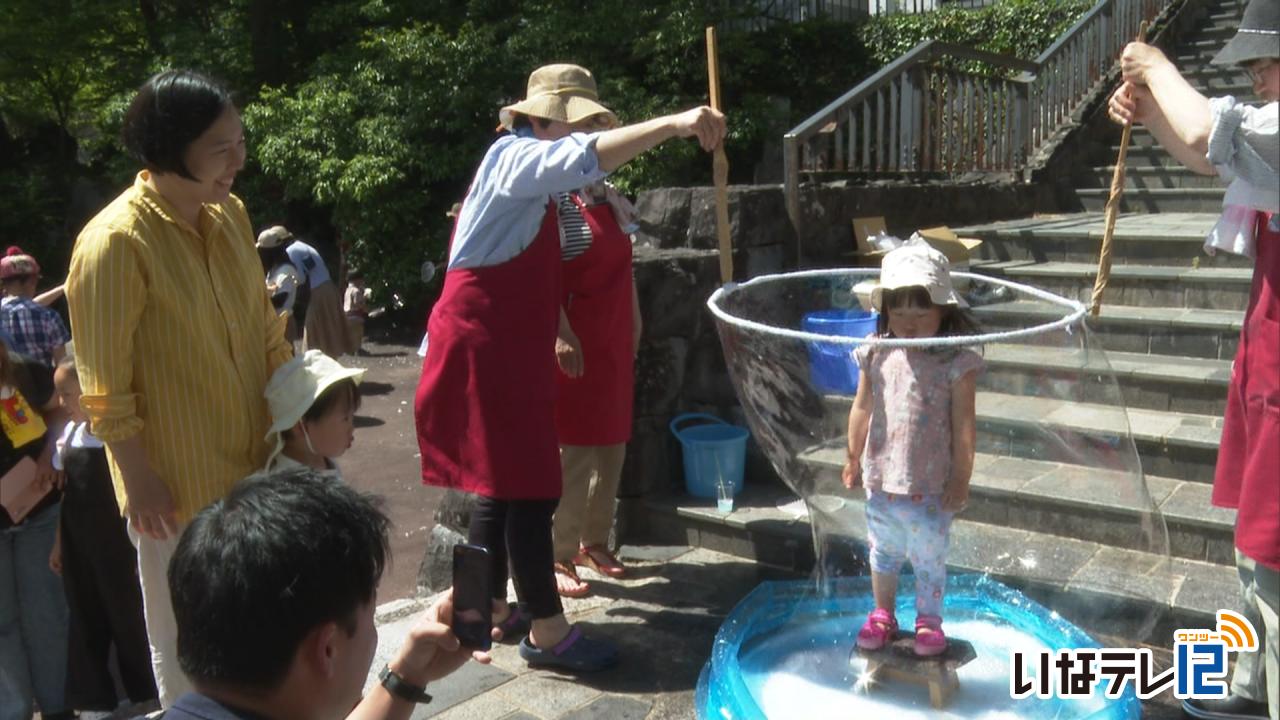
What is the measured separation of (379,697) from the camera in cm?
171

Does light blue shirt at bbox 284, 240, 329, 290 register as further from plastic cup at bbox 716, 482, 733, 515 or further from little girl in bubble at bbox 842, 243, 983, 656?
little girl in bubble at bbox 842, 243, 983, 656

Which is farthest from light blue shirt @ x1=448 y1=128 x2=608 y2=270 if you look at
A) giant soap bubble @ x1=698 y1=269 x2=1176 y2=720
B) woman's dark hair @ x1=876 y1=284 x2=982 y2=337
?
woman's dark hair @ x1=876 y1=284 x2=982 y2=337

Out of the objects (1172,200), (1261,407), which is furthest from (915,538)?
(1172,200)

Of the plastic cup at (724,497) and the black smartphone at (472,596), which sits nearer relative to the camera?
the black smartphone at (472,596)

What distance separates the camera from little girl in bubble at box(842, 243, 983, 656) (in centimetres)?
283

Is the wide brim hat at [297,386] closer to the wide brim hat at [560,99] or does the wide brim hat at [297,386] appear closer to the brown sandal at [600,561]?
the wide brim hat at [560,99]

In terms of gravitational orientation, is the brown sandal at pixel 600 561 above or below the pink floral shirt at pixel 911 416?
below

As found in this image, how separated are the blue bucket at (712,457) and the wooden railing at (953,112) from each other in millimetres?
1692

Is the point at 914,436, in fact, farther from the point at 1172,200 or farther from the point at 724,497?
the point at 1172,200

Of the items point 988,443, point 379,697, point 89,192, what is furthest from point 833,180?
point 89,192

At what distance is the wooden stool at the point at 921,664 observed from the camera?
2.95m

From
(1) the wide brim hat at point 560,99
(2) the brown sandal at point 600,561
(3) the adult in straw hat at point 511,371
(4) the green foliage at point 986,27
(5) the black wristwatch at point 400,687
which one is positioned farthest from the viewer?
(4) the green foliage at point 986,27

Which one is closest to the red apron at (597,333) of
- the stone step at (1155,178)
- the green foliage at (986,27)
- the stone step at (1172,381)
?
the stone step at (1172,381)

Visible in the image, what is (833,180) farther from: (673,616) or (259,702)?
(259,702)
